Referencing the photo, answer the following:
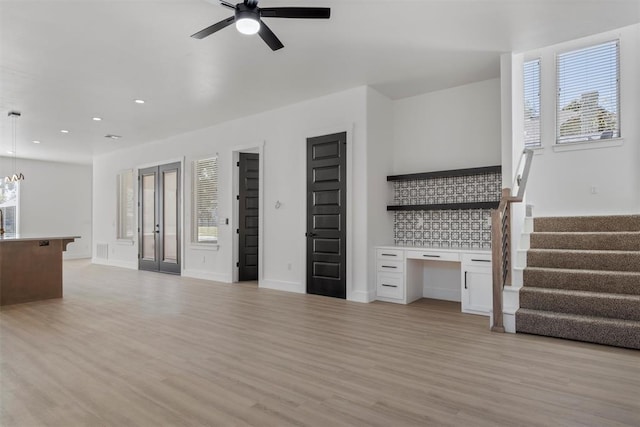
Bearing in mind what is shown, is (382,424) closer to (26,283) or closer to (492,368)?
(492,368)

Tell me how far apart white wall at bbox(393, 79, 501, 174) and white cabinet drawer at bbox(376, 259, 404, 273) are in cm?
147

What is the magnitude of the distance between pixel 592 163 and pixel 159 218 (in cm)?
807

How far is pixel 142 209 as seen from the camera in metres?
9.06

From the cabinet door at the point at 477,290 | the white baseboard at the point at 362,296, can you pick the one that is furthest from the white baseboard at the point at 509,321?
the white baseboard at the point at 362,296

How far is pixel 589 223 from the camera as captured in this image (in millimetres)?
4645

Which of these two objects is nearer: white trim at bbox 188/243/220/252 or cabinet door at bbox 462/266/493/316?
cabinet door at bbox 462/266/493/316

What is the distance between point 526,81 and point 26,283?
25.9 feet

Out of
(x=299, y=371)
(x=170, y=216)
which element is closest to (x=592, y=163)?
(x=299, y=371)

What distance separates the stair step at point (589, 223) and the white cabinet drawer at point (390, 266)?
180cm

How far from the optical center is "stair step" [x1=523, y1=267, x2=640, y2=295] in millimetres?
3681

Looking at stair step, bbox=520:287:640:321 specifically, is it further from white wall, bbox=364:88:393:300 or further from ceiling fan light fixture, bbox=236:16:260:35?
ceiling fan light fixture, bbox=236:16:260:35

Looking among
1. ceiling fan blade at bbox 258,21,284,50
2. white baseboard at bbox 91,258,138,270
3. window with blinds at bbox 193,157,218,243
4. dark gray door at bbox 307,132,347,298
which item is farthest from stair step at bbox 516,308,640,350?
white baseboard at bbox 91,258,138,270

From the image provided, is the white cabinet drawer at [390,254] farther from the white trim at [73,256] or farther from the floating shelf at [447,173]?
the white trim at [73,256]

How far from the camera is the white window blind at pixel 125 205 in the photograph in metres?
9.59
